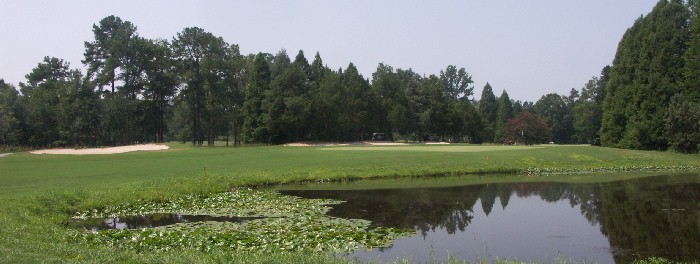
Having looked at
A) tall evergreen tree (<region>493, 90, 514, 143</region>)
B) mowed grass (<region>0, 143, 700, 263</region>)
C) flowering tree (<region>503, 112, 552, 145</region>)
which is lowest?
mowed grass (<region>0, 143, 700, 263</region>)

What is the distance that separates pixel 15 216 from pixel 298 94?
6288 cm

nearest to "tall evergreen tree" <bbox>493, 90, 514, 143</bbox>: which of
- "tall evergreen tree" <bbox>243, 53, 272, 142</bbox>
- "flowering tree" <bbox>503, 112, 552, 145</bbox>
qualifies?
"flowering tree" <bbox>503, 112, 552, 145</bbox>

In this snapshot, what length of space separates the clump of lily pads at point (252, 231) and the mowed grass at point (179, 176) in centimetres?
120

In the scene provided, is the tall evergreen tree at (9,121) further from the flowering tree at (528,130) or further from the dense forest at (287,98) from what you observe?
the flowering tree at (528,130)

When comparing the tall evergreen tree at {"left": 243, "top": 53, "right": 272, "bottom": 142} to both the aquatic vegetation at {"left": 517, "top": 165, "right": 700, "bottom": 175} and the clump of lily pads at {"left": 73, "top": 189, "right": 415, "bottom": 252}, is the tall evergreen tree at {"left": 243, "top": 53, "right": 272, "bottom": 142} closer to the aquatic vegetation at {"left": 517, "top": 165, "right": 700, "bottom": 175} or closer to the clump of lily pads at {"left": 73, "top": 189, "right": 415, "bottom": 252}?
the aquatic vegetation at {"left": 517, "top": 165, "right": 700, "bottom": 175}

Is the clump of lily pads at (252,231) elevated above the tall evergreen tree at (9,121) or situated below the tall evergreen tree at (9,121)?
below

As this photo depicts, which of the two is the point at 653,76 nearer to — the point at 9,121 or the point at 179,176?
the point at 179,176

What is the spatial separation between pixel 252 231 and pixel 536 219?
11.2m

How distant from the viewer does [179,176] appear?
31.5 m

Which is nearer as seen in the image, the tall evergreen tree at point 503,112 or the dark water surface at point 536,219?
the dark water surface at point 536,219

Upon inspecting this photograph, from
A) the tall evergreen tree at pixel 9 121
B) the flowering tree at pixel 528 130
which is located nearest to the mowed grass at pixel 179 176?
the tall evergreen tree at pixel 9 121

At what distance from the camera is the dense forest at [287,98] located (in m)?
57.5

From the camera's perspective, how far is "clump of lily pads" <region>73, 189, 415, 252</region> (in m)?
14.1

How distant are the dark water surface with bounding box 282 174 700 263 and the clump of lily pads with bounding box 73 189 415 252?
0.95 m
